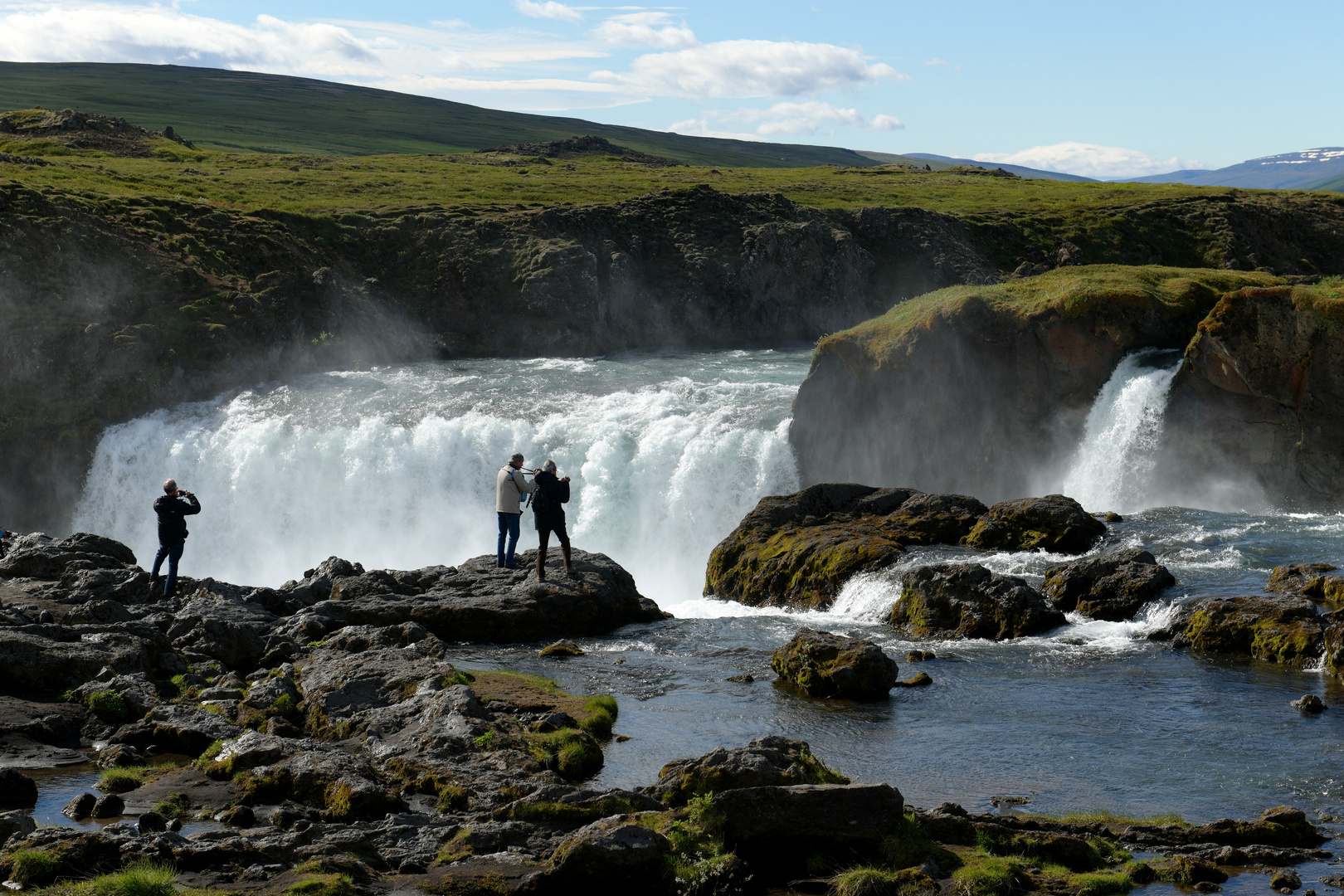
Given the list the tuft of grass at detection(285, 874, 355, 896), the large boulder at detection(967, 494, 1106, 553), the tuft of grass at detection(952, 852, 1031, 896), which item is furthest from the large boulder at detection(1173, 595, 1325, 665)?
the tuft of grass at detection(285, 874, 355, 896)

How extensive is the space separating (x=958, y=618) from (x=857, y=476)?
60.2 ft

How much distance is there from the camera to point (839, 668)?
17875 millimetres

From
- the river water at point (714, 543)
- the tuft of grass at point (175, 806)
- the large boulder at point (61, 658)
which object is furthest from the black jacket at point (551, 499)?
the tuft of grass at point (175, 806)

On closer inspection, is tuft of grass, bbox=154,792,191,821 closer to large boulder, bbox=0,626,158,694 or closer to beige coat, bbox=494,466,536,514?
large boulder, bbox=0,626,158,694

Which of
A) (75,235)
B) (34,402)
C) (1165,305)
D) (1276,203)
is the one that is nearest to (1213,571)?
(1165,305)

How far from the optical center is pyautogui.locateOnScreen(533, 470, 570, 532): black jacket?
79.1 ft

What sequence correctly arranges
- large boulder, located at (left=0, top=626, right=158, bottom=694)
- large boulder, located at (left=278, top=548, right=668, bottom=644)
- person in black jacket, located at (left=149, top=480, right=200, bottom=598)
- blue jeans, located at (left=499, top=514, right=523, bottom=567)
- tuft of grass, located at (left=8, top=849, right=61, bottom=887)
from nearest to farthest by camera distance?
tuft of grass, located at (left=8, top=849, right=61, bottom=887) → large boulder, located at (left=0, top=626, right=158, bottom=694) → large boulder, located at (left=278, top=548, right=668, bottom=644) → person in black jacket, located at (left=149, top=480, right=200, bottom=598) → blue jeans, located at (left=499, top=514, right=523, bottom=567)

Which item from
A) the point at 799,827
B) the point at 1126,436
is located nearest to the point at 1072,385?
the point at 1126,436

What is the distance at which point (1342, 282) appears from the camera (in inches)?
1299

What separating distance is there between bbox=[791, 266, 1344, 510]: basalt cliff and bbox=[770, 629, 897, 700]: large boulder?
19.4 metres

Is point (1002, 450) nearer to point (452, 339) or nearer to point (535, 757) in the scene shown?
point (535, 757)

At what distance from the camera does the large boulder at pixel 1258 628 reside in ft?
61.3

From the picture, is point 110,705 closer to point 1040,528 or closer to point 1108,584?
point 1108,584

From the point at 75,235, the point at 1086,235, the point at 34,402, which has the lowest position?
the point at 34,402
